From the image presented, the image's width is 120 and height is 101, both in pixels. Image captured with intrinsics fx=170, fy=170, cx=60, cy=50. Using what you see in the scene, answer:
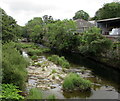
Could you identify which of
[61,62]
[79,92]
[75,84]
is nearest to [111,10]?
[61,62]

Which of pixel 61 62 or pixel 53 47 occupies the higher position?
pixel 53 47

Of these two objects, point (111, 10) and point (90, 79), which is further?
point (111, 10)

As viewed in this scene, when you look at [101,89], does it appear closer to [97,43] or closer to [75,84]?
[75,84]

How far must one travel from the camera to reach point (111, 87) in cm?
1653

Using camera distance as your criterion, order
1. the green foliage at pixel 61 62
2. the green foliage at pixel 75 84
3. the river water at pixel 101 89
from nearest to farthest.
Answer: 1. the river water at pixel 101 89
2. the green foliage at pixel 75 84
3. the green foliage at pixel 61 62

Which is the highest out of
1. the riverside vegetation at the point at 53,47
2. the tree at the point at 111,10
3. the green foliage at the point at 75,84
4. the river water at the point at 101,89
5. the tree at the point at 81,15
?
the tree at the point at 81,15

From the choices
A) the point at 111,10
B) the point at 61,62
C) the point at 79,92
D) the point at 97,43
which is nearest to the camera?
the point at 79,92

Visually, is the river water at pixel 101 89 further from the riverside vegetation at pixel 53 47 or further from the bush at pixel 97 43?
the bush at pixel 97 43

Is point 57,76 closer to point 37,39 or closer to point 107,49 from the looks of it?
point 107,49

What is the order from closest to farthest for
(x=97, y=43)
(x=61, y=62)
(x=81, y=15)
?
(x=61, y=62) < (x=97, y=43) < (x=81, y=15)

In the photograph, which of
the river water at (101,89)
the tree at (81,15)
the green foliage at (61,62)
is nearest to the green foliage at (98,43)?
the river water at (101,89)

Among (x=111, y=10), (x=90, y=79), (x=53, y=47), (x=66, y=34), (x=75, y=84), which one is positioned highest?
(x=111, y=10)

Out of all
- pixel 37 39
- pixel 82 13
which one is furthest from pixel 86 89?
pixel 82 13

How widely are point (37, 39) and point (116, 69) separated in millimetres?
43476
